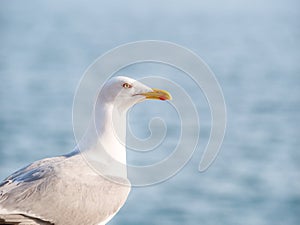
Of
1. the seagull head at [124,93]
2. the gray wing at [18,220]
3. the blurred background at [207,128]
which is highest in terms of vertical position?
the blurred background at [207,128]

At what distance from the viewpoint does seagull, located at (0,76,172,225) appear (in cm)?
565

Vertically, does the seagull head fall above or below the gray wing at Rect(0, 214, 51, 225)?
above

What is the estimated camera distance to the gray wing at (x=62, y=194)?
564cm

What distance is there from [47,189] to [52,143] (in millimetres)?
18881

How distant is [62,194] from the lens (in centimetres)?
571

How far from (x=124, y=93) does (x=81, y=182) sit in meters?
0.90

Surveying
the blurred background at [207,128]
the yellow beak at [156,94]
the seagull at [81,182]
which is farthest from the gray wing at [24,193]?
the blurred background at [207,128]

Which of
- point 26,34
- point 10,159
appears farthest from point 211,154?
point 26,34

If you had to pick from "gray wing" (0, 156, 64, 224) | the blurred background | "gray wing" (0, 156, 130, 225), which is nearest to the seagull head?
"gray wing" (0, 156, 130, 225)

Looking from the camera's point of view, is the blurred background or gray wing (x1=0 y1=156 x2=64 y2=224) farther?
the blurred background

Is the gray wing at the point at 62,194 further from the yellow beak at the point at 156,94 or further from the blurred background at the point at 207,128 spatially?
the blurred background at the point at 207,128

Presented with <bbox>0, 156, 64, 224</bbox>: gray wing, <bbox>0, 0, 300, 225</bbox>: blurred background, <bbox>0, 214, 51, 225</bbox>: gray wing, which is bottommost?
<bbox>0, 214, 51, 225</bbox>: gray wing

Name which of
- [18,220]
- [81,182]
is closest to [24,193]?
[18,220]

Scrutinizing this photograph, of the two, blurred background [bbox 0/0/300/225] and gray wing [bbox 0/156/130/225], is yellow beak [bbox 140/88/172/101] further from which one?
blurred background [bbox 0/0/300/225]
